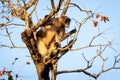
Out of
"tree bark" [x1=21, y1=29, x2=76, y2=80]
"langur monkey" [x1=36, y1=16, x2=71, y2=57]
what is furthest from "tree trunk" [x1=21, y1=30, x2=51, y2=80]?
"langur monkey" [x1=36, y1=16, x2=71, y2=57]

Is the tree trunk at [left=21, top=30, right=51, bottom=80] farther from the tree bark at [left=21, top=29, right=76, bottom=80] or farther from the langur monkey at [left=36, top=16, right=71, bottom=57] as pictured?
the langur monkey at [left=36, top=16, right=71, bottom=57]

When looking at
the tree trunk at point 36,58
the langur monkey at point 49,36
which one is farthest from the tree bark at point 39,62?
the langur monkey at point 49,36

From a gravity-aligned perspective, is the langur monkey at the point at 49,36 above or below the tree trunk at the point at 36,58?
above

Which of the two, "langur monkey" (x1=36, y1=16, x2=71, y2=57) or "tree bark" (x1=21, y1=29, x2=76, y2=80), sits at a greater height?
"langur monkey" (x1=36, y1=16, x2=71, y2=57)

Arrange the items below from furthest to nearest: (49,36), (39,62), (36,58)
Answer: (49,36)
(39,62)
(36,58)

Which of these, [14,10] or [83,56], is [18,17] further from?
[83,56]

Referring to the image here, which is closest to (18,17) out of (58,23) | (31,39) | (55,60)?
(31,39)

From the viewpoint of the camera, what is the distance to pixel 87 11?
26.3ft

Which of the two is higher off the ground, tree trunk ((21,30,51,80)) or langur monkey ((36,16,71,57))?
langur monkey ((36,16,71,57))

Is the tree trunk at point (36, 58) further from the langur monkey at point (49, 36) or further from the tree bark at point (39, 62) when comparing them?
the langur monkey at point (49, 36)

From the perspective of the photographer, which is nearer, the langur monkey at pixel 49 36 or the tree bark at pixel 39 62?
the tree bark at pixel 39 62

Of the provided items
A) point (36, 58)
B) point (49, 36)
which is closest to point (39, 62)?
point (36, 58)

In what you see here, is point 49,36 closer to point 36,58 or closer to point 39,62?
point 39,62

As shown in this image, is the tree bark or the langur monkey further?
the langur monkey
